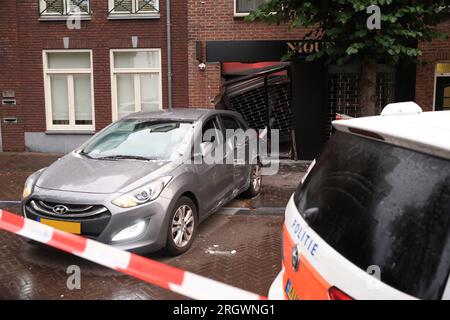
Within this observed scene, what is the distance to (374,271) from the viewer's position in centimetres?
170

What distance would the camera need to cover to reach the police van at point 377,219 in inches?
61.9

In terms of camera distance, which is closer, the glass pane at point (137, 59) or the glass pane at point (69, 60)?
the glass pane at point (137, 59)

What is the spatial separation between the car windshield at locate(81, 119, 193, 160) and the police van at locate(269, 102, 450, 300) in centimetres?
326

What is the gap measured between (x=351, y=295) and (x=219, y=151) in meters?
4.57

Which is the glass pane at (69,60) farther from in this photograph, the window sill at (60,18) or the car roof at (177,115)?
the car roof at (177,115)

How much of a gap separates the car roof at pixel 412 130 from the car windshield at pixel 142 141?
3.30 metres

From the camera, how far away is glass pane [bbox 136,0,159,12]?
12.1 metres

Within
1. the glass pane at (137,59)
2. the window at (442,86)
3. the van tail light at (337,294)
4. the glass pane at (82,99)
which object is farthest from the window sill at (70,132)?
the van tail light at (337,294)

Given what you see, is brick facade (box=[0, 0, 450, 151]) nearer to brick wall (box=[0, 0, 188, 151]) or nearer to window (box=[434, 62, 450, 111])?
brick wall (box=[0, 0, 188, 151])

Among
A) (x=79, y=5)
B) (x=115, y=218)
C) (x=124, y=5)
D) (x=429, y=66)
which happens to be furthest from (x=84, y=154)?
(x=429, y=66)

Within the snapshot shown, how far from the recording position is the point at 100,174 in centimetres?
489

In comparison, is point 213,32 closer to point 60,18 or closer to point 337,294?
point 60,18

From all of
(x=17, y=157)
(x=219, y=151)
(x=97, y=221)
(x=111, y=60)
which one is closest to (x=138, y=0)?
(x=111, y=60)

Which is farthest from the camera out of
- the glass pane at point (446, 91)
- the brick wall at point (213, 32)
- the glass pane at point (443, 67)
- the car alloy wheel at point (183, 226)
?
the brick wall at point (213, 32)
